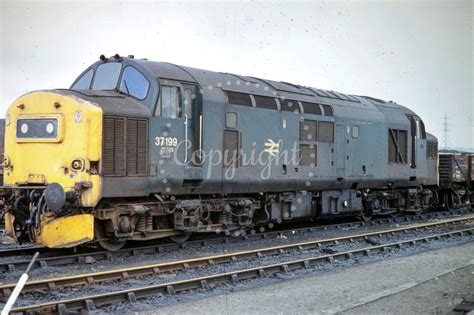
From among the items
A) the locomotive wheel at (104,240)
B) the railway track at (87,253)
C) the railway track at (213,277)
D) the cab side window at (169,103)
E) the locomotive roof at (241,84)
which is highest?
the locomotive roof at (241,84)

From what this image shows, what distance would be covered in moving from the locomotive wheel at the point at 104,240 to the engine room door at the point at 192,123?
2.17 metres

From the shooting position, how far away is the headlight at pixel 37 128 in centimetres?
1034

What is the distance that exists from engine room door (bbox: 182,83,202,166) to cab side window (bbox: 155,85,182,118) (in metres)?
0.19

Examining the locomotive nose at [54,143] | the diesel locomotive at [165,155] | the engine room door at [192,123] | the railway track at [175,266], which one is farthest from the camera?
the engine room door at [192,123]

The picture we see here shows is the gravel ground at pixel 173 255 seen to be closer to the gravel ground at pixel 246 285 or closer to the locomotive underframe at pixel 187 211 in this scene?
the locomotive underframe at pixel 187 211

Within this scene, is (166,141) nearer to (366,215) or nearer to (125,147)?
(125,147)

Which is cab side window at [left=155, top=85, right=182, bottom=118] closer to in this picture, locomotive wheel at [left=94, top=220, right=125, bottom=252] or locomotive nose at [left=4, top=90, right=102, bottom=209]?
locomotive nose at [left=4, top=90, right=102, bottom=209]

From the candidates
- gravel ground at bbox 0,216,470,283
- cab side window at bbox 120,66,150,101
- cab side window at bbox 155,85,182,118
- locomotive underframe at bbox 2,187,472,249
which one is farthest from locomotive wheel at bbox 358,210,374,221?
cab side window at bbox 120,66,150,101

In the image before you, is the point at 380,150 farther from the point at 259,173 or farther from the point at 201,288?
the point at 201,288

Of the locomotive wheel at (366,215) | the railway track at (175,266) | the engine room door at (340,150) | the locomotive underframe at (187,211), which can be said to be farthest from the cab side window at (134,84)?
the locomotive wheel at (366,215)

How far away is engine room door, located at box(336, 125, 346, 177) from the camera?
1622 centimetres

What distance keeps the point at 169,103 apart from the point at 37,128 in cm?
259

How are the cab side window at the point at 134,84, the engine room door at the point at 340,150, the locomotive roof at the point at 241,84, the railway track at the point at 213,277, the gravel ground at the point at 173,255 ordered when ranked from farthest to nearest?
the engine room door at the point at 340,150 → the locomotive roof at the point at 241,84 → the cab side window at the point at 134,84 → the gravel ground at the point at 173,255 → the railway track at the point at 213,277

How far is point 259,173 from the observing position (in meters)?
13.5
